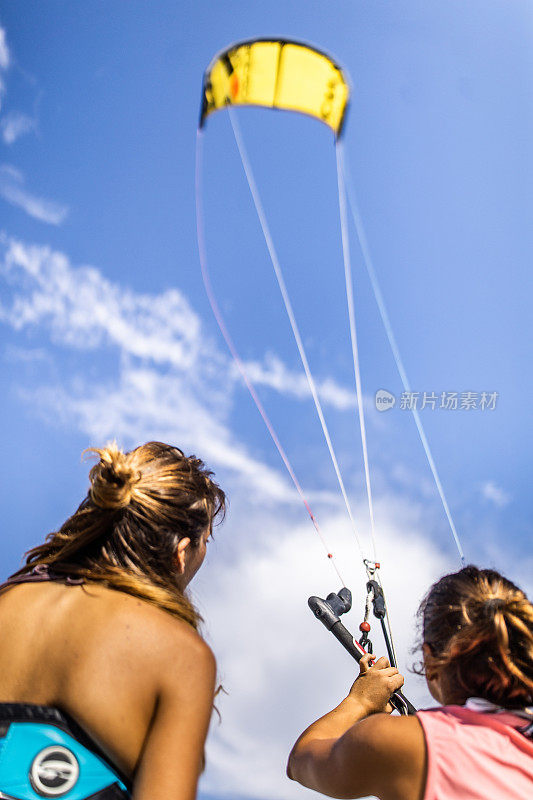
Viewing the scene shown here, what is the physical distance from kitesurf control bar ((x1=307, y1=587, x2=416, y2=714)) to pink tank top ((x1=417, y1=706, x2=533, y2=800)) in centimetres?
96

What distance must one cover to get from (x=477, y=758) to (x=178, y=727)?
103 cm

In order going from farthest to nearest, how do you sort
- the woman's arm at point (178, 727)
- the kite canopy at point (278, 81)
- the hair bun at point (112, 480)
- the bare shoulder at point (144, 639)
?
the kite canopy at point (278, 81)
the hair bun at point (112, 480)
the bare shoulder at point (144, 639)
the woman's arm at point (178, 727)

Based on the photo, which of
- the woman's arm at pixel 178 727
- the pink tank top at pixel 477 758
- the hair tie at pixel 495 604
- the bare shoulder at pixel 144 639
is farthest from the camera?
the hair tie at pixel 495 604

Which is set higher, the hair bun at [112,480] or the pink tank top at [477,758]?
the hair bun at [112,480]

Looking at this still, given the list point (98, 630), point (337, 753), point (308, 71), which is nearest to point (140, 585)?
point (98, 630)

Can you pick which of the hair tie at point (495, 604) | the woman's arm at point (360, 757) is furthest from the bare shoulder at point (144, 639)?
the hair tie at point (495, 604)

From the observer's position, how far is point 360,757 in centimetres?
220

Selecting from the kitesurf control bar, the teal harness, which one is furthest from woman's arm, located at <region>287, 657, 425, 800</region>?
the teal harness

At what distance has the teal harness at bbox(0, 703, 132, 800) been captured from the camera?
1.79 metres

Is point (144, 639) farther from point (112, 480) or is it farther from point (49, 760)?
point (112, 480)

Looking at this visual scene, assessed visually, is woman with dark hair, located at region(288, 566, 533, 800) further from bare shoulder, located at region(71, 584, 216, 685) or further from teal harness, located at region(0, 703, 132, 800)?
teal harness, located at region(0, 703, 132, 800)

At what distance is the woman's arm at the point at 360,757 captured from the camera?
6.85 ft

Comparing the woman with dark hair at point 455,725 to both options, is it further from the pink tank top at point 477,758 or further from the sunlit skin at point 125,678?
the sunlit skin at point 125,678

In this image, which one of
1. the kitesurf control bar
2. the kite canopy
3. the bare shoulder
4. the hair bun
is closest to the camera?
the bare shoulder
